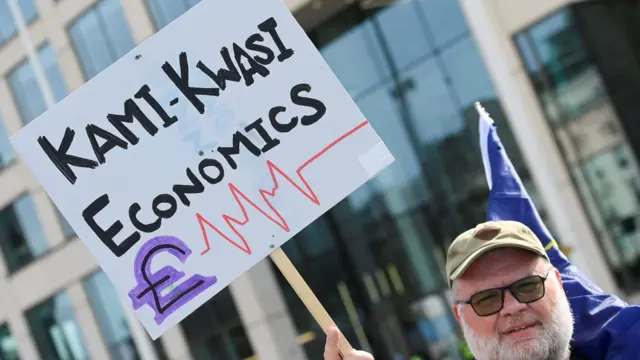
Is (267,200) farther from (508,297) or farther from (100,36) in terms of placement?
(100,36)

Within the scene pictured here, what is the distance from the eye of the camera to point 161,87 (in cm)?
338

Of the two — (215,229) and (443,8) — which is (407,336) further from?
(215,229)

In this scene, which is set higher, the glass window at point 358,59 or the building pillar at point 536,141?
the glass window at point 358,59

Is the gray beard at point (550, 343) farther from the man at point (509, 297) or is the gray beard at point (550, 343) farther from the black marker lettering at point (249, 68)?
the black marker lettering at point (249, 68)

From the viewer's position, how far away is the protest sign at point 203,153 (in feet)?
10.8

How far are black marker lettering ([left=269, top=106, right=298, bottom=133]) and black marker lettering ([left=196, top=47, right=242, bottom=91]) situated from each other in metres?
0.18

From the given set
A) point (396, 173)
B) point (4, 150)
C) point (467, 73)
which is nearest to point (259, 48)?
point (467, 73)

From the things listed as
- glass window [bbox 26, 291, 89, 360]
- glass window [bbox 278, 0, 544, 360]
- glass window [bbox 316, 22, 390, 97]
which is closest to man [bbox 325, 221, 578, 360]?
glass window [bbox 278, 0, 544, 360]

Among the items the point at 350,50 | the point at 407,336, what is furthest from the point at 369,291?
the point at 350,50

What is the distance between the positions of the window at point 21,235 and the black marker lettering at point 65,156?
16930 millimetres

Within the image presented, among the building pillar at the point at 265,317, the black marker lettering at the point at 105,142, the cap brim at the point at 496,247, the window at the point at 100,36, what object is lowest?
the building pillar at the point at 265,317

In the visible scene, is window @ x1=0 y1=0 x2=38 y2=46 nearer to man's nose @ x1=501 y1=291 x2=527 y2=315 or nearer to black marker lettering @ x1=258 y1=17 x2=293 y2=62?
black marker lettering @ x1=258 y1=17 x2=293 y2=62

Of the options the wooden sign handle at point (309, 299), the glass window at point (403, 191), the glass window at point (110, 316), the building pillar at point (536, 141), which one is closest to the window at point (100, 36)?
the glass window at point (403, 191)

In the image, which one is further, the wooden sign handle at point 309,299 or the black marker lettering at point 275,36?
the black marker lettering at point 275,36
